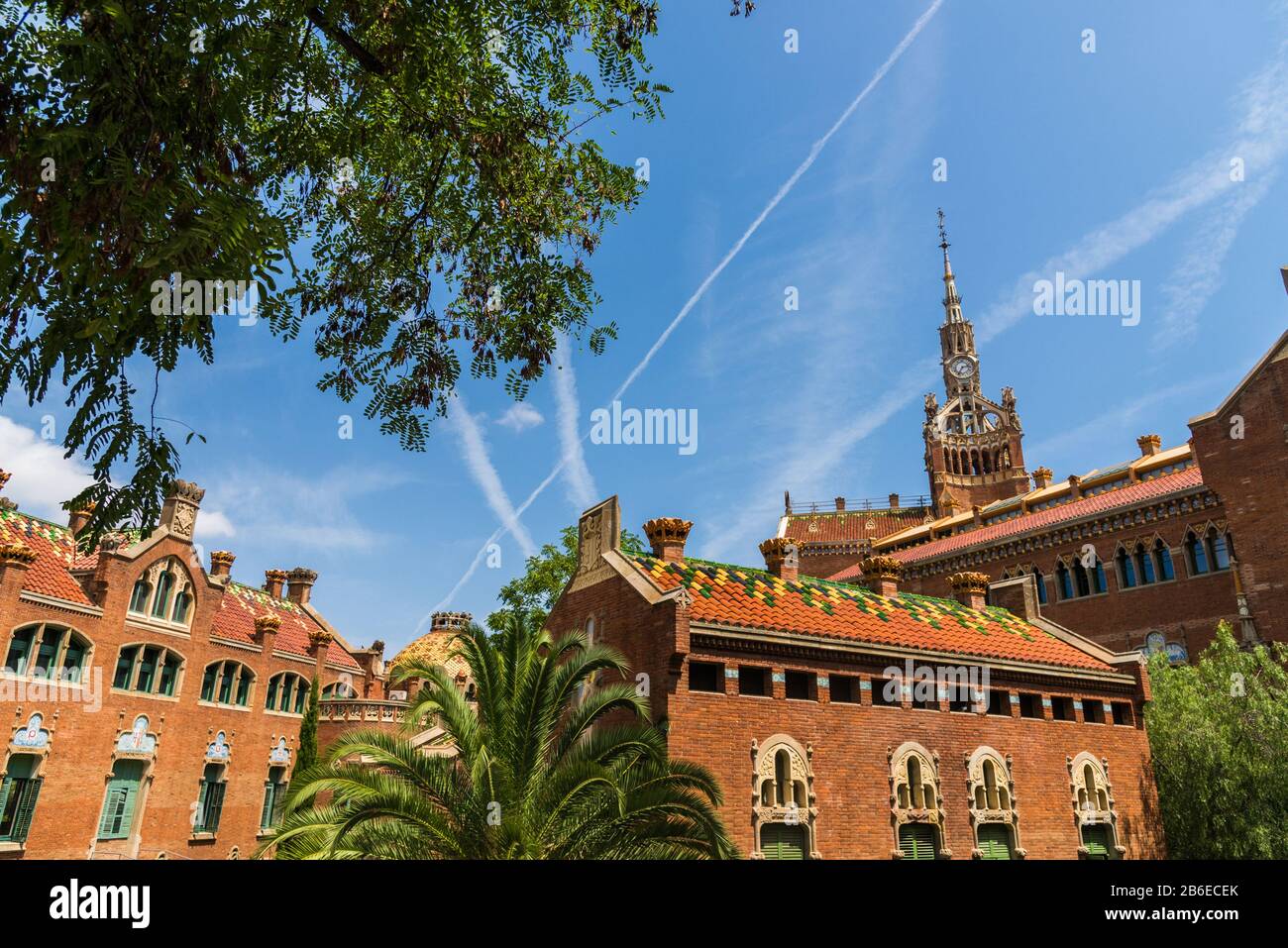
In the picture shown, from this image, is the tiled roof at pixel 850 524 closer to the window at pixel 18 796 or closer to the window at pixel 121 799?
the window at pixel 121 799

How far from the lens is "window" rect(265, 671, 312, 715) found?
38500mm

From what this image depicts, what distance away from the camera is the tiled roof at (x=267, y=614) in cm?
3753

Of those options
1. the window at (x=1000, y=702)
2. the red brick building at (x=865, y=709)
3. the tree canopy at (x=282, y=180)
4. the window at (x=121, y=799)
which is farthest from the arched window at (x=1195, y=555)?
the window at (x=121, y=799)

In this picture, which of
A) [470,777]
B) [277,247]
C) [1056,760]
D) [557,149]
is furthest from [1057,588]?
[277,247]

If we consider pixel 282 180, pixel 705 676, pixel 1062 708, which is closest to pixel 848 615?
pixel 705 676

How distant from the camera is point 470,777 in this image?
1350cm

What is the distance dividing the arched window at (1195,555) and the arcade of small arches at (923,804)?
65.0ft

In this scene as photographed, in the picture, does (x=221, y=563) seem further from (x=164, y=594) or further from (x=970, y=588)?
(x=970, y=588)

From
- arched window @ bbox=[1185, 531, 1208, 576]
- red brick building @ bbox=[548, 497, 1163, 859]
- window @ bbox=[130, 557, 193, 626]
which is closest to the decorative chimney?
window @ bbox=[130, 557, 193, 626]

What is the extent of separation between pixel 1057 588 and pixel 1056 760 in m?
23.5

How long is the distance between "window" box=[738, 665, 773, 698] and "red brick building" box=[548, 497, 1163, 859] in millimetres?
46

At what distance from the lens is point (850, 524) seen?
71.8 meters

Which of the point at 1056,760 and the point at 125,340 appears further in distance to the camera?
the point at 1056,760
